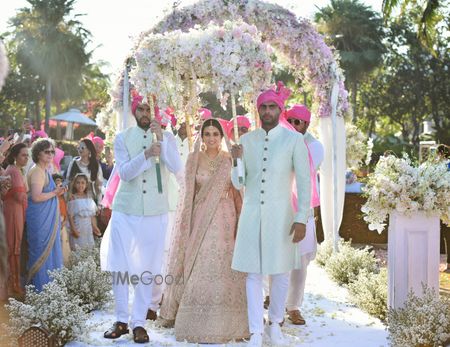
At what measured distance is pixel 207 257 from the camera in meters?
6.68

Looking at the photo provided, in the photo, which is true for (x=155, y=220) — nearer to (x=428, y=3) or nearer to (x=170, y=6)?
(x=170, y=6)

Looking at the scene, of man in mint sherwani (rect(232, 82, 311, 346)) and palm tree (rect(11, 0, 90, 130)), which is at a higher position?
palm tree (rect(11, 0, 90, 130))

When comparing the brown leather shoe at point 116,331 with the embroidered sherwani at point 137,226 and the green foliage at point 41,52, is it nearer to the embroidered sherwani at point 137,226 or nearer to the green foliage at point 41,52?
the embroidered sherwani at point 137,226

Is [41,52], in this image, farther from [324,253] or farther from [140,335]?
[140,335]

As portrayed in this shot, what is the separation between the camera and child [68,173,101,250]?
9.79m

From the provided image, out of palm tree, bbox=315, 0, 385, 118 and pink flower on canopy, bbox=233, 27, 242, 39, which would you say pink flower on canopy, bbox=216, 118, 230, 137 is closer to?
pink flower on canopy, bbox=233, 27, 242, 39

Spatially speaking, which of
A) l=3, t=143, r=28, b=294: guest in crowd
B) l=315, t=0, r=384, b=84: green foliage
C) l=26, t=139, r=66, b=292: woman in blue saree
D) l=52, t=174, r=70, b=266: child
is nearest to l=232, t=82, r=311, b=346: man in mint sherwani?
l=26, t=139, r=66, b=292: woman in blue saree

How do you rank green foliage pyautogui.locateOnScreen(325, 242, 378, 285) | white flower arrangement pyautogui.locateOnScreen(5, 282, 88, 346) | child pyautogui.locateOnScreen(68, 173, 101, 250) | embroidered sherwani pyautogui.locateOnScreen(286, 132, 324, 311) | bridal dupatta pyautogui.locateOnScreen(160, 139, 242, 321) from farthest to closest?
child pyautogui.locateOnScreen(68, 173, 101, 250) < green foliage pyautogui.locateOnScreen(325, 242, 378, 285) < embroidered sherwani pyautogui.locateOnScreen(286, 132, 324, 311) < bridal dupatta pyautogui.locateOnScreen(160, 139, 242, 321) < white flower arrangement pyautogui.locateOnScreen(5, 282, 88, 346)

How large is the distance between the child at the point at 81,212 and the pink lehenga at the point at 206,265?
309 cm

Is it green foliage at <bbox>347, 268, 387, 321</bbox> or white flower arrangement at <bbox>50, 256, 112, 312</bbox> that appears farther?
white flower arrangement at <bbox>50, 256, 112, 312</bbox>

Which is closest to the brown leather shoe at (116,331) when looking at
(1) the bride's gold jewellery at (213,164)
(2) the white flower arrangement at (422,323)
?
(1) the bride's gold jewellery at (213,164)

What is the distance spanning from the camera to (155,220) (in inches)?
262

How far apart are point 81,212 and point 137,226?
11.0 feet

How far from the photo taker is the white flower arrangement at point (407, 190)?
6609mm
